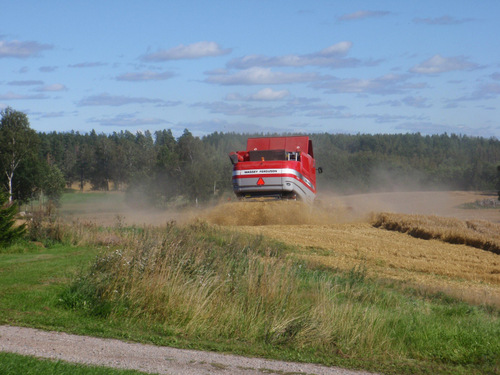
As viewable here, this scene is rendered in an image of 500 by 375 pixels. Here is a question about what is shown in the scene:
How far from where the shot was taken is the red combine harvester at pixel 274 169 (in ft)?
83.9

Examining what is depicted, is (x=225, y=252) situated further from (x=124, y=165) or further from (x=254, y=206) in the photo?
(x=124, y=165)

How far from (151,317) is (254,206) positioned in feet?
53.6

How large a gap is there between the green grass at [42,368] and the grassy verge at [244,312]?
1.69 m

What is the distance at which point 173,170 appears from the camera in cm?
7006

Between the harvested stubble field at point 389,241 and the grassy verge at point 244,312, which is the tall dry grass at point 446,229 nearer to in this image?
the harvested stubble field at point 389,241

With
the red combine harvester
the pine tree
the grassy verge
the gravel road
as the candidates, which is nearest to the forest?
the red combine harvester

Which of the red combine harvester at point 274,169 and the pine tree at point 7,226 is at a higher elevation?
the red combine harvester at point 274,169

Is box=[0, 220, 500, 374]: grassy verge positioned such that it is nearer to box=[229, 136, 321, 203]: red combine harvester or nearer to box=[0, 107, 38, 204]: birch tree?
box=[229, 136, 321, 203]: red combine harvester

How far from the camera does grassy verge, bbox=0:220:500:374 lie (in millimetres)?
8859

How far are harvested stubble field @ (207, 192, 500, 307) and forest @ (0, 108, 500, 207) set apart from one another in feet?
73.5

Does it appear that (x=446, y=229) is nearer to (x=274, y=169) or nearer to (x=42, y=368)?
(x=274, y=169)

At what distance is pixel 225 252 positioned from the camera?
12.9 meters

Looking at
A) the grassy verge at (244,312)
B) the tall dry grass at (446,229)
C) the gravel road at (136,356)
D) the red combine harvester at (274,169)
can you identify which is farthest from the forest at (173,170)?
the gravel road at (136,356)

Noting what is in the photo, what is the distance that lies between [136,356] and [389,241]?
14.8m
